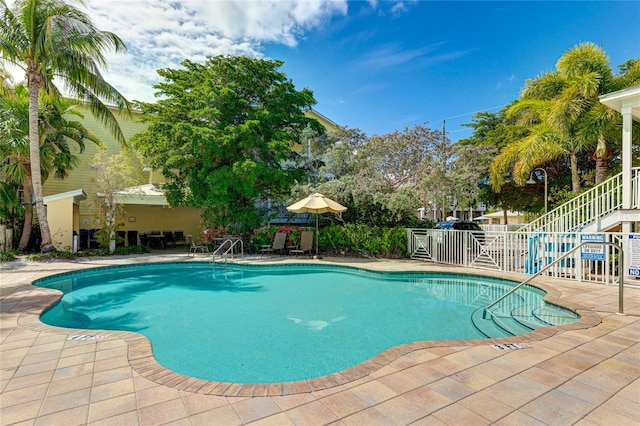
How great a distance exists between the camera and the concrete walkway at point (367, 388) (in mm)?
2693

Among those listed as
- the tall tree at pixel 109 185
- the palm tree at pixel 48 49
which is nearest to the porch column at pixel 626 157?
the palm tree at pixel 48 49

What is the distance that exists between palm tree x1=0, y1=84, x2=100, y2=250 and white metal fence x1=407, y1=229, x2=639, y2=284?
15.6 meters

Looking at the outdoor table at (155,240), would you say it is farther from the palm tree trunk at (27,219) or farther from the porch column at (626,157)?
the porch column at (626,157)

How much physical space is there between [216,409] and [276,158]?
502 inches

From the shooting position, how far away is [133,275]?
443 inches

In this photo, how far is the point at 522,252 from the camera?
33.3 feet

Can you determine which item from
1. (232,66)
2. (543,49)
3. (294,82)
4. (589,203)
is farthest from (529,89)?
(232,66)

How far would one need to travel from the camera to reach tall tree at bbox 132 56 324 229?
14164 mm

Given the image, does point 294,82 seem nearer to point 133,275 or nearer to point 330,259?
point 330,259

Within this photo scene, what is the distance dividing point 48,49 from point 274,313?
38.8 ft

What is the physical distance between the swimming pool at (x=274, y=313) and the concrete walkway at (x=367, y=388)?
1.08 m

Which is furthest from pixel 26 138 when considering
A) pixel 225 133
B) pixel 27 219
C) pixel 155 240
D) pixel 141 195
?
pixel 225 133

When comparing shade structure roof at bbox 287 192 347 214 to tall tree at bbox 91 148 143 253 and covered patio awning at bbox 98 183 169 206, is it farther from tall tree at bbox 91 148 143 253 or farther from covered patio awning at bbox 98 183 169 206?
tall tree at bbox 91 148 143 253

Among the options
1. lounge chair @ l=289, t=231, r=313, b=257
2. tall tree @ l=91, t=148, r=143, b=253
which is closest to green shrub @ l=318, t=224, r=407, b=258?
lounge chair @ l=289, t=231, r=313, b=257
